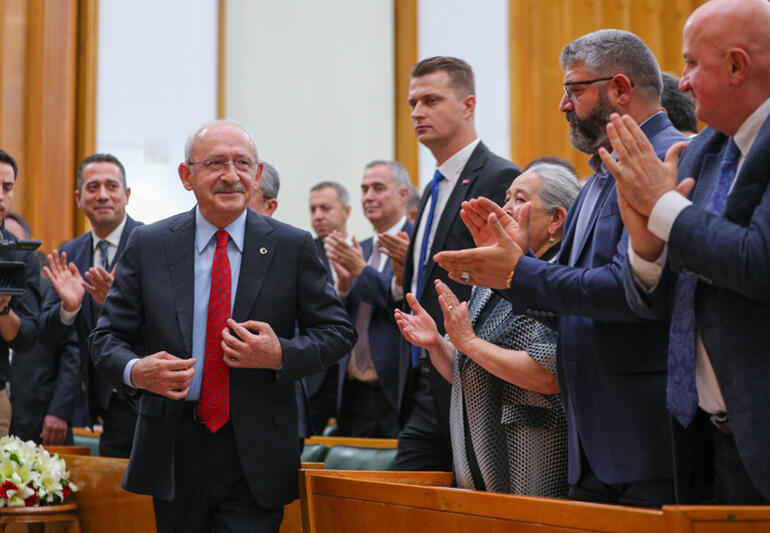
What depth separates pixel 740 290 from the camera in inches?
67.9

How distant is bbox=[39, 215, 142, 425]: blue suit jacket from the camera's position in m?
3.73

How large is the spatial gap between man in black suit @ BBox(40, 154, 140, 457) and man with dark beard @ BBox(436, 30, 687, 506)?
1719 millimetres

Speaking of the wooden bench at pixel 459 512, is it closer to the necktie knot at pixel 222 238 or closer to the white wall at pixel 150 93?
the necktie knot at pixel 222 238

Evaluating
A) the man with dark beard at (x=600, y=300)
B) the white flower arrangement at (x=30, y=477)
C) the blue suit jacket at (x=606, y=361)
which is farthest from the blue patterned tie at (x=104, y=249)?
the blue suit jacket at (x=606, y=361)

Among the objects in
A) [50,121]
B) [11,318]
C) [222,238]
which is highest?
[50,121]

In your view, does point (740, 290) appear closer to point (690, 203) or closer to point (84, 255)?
point (690, 203)

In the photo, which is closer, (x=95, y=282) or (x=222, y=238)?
(x=222, y=238)

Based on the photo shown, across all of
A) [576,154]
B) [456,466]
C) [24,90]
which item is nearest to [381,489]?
[456,466]

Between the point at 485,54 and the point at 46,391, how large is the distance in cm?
391

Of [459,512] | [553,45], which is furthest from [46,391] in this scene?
[553,45]

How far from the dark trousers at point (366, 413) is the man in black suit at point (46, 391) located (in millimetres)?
1182

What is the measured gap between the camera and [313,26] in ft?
22.6

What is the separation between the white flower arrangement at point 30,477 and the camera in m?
3.26

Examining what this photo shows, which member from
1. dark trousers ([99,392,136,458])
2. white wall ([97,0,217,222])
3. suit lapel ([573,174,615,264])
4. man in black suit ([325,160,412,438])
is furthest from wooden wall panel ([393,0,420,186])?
suit lapel ([573,174,615,264])
